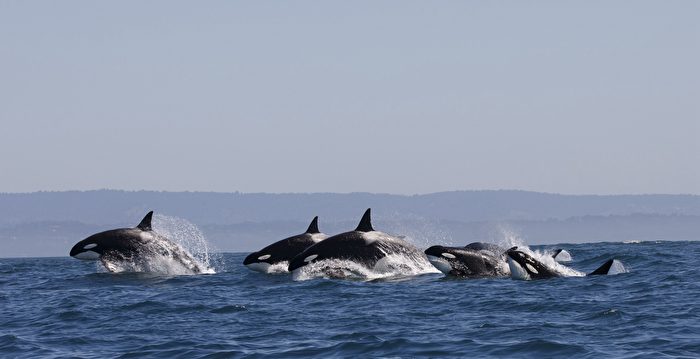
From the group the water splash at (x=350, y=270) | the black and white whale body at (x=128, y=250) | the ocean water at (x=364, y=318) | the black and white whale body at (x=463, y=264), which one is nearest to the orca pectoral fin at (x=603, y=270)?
the ocean water at (x=364, y=318)

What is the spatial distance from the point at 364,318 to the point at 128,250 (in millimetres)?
14679

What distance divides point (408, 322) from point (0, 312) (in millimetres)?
10052

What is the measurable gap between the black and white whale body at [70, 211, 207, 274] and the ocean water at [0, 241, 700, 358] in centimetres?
335

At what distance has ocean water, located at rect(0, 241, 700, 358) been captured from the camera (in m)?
18.2

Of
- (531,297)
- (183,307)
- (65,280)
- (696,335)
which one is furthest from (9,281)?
(696,335)

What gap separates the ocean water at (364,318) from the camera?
1820 cm

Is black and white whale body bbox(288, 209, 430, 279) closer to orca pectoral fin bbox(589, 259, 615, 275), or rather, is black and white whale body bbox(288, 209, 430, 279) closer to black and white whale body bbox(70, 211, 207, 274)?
orca pectoral fin bbox(589, 259, 615, 275)

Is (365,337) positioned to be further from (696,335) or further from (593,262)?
(593,262)

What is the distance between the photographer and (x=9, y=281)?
35.7m

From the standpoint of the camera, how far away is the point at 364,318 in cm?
2139

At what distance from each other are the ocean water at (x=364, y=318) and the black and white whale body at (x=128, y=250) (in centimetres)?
335

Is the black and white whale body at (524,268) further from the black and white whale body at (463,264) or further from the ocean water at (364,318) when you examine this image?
the black and white whale body at (463,264)

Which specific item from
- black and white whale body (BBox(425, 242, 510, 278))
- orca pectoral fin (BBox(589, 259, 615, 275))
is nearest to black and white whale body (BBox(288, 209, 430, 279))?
black and white whale body (BBox(425, 242, 510, 278))

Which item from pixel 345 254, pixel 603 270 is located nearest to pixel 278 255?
Result: pixel 345 254
